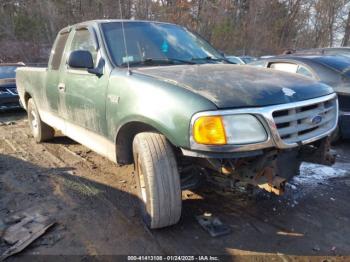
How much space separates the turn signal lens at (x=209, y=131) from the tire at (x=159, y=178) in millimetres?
446

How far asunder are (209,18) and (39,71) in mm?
28164

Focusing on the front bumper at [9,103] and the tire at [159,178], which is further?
the front bumper at [9,103]

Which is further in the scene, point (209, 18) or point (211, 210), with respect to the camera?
point (209, 18)

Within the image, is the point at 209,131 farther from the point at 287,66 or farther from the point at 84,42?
the point at 287,66

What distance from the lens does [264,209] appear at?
136 inches

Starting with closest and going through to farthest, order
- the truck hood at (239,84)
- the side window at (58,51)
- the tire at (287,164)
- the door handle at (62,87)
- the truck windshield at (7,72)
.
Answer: the truck hood at (239,84) → the tire at (287,164) → the door handle at (62,87) → the side window at (58,51) → the truck windshield at (7,72)

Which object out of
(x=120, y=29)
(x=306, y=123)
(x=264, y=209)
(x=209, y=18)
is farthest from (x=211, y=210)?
(x=209, y=18)

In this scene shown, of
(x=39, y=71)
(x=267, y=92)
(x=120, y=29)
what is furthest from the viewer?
(x=39, y=71)

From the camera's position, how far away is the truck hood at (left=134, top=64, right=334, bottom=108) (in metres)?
2.51

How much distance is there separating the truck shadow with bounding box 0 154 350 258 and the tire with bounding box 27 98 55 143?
1.52 metres

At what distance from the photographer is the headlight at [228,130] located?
7.88 ft

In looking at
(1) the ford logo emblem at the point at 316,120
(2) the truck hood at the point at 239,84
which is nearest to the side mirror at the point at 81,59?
(2) the truck hood at the point at 239,84

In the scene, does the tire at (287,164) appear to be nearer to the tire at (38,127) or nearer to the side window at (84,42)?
the side window at (84,42)

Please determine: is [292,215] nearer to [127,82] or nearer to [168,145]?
[168,145]
